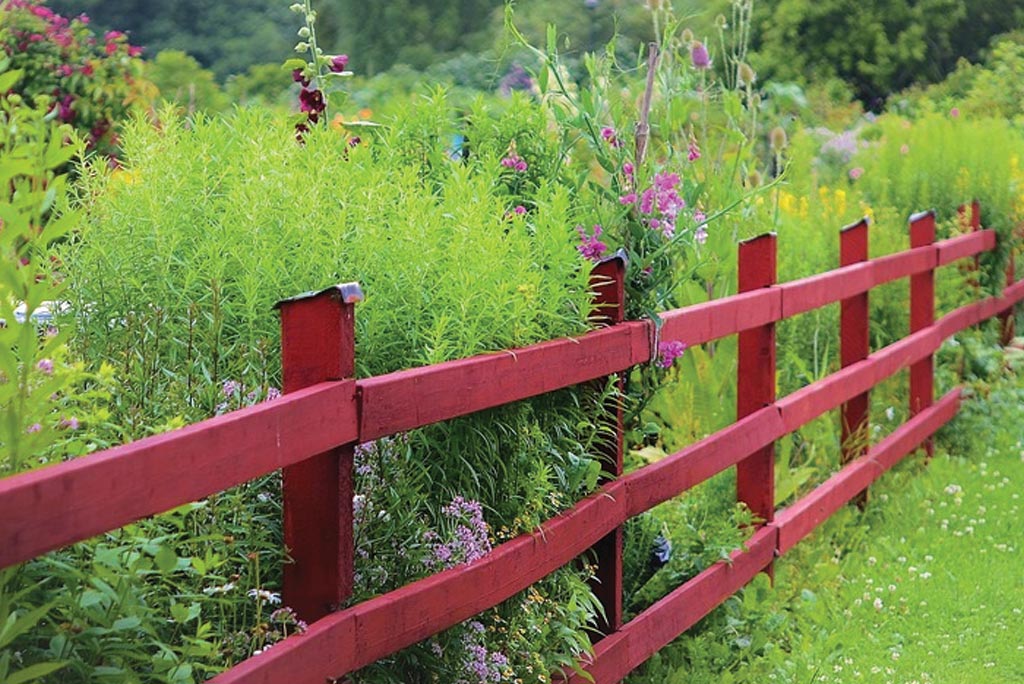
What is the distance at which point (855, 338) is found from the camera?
248 inches

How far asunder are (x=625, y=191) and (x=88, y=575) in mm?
2289

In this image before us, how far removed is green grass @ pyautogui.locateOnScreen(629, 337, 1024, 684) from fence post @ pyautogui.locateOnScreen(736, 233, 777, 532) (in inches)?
13.2

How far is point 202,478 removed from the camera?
2.01m

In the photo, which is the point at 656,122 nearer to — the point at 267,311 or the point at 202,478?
the point at 267,311

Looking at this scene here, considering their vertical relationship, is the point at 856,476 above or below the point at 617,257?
below

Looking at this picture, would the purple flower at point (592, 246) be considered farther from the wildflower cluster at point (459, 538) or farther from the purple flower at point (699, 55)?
the purple flower at point (699, 55)

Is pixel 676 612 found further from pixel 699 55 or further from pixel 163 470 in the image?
pixel 699 55

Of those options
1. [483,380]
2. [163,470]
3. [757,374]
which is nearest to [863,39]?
[757,374]

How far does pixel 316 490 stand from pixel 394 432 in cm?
23

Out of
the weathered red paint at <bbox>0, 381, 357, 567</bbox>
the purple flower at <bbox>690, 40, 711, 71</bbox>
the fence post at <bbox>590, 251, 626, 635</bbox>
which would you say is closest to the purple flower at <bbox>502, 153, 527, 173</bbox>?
the fence post at <bbox>590, 251, 626, 635</bbox>

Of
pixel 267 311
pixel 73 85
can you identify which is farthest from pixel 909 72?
pixel 267 311

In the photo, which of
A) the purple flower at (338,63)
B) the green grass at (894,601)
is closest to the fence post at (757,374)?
the green grass at (894,601)

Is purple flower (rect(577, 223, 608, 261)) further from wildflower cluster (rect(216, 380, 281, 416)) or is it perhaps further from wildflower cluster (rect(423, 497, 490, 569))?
wildflower cluster (rect(216, 380, 281, 416))

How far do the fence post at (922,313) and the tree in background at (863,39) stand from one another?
26.6 m
